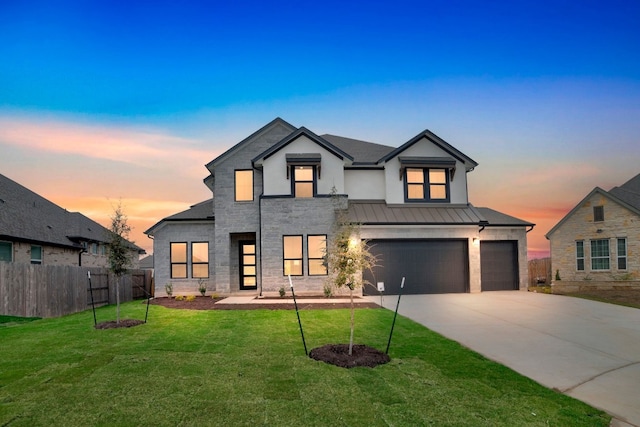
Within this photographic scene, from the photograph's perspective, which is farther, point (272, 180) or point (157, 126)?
point (157, 126)

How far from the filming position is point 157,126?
22406 mm

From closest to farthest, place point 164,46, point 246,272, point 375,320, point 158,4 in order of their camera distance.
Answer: point 375,320
point 158,4
point 164,46
point 246,272

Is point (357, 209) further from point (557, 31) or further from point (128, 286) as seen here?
point (128, 286)

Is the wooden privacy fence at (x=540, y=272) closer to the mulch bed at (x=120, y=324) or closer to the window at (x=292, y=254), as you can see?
the window at (x=292, y=254)

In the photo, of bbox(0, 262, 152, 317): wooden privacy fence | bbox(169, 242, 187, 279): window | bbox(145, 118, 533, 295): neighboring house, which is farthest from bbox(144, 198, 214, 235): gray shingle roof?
bbox(0, 262, 152, 317): wooden privacy fence

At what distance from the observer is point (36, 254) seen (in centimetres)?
2158

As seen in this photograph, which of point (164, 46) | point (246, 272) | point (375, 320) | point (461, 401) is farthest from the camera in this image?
point (246, 272)

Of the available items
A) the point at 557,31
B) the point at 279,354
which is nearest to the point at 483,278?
the point at 557,31

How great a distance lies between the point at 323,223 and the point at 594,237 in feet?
55.5

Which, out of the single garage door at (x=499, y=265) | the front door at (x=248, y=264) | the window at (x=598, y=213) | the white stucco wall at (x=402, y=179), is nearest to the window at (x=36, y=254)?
the front door at (x=248, y=264)

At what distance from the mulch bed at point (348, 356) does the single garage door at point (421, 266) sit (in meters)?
11.2

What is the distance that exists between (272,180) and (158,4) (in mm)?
8927

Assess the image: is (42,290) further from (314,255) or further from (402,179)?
(402,179)

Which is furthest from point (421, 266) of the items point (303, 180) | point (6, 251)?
point (6, 251)
